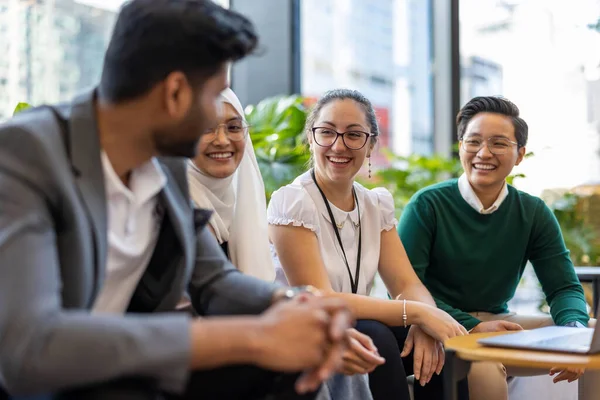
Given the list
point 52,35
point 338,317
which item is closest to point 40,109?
point 338,317

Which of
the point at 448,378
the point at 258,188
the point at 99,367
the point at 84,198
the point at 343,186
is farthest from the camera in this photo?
the point at 343,186

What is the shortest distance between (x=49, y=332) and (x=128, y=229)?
1.37 feet

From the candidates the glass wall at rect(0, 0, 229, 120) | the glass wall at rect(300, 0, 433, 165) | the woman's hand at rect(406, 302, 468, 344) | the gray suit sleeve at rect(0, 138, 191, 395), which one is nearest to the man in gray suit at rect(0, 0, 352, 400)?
the gray suit sleeve at rect(0, 138, 191, 395)

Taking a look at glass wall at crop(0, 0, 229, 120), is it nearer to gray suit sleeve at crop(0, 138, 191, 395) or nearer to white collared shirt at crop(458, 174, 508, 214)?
white collared shirt at crop(458, 174, 508, 214)

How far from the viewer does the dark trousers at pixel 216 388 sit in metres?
1.23

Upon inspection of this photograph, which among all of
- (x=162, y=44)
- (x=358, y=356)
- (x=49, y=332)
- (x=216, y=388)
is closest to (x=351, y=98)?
(x=358, y=356)

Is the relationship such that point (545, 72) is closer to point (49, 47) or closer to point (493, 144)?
point (493, 144)

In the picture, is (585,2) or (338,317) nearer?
(338,317)

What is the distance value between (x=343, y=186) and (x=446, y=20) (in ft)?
10.9

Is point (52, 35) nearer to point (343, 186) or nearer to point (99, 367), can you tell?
point (343, 186)

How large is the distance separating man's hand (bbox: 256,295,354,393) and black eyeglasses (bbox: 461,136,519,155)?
1.73 m

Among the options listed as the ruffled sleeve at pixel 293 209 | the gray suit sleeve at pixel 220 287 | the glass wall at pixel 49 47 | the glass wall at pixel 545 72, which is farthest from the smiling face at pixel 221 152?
the glass wall at pixel 545 72

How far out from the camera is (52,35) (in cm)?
379

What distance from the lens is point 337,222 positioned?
8.89 feet
